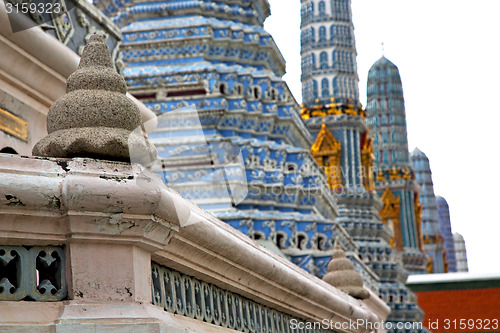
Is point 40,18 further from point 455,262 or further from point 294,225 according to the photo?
point 455,262

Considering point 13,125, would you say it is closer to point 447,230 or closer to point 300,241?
point 300,241

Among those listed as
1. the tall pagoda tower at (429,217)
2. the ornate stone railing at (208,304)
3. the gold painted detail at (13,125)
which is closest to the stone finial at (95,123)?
the ornate stone railing at (208,304)

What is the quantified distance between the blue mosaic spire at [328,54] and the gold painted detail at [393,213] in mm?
11799

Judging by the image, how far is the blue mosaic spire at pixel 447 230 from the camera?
2628 inches

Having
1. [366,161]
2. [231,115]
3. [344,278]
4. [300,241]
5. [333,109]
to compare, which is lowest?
[344,278]

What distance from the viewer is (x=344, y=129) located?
88.6ft

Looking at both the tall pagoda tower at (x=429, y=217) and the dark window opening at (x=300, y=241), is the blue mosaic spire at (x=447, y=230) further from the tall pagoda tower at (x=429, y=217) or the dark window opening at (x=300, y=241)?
the dark window opening at (x=300, y=241)

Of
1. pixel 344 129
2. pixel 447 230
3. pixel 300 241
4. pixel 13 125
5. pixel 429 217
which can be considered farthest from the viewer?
pixel 447 230

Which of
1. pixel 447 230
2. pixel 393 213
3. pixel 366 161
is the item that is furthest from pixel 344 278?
pixel 447 230

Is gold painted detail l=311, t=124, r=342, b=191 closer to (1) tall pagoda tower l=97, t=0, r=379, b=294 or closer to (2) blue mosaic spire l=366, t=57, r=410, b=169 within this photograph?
(1) tall pagoda tower l=97, t=0, r=379, b=294

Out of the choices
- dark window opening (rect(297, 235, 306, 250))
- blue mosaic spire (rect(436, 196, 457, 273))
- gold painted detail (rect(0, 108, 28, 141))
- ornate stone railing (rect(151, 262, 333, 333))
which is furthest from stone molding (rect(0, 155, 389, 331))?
blue mosaic spire (rect(436, 196, 457, 273))

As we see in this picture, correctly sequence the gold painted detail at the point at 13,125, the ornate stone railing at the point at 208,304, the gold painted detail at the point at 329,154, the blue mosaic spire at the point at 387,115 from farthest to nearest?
1. the blue mosaic spire at the point at 387,115
2. the gold painted detail at the point at 329,154
3. the gold painted detail at the point at 13,125
4. the ornate stone railing at the point at 208,304

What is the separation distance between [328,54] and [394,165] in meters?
13.3

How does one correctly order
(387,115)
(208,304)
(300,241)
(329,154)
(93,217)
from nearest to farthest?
(93,217) → (208,304) → (300,241) → (329,154) → (387,115)
